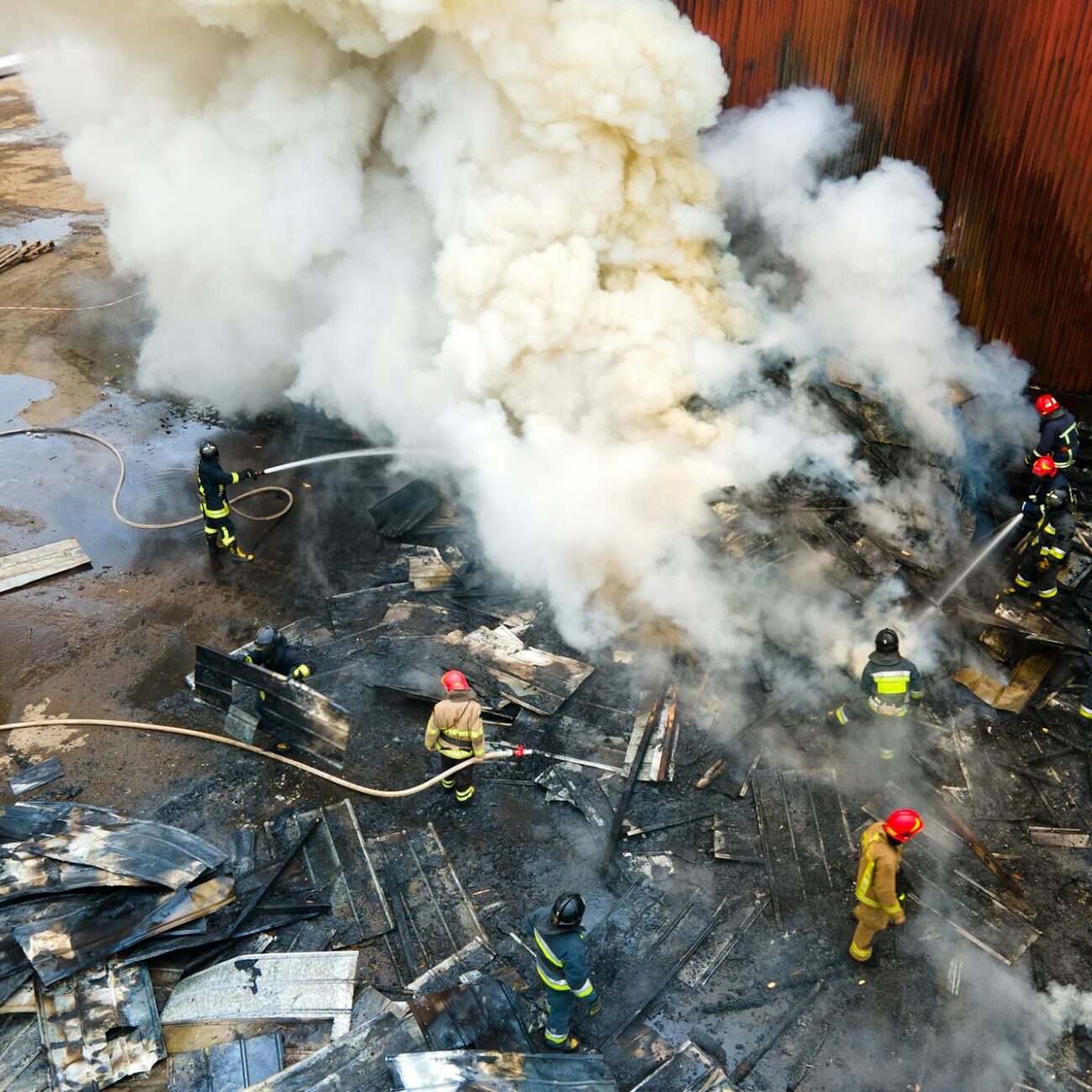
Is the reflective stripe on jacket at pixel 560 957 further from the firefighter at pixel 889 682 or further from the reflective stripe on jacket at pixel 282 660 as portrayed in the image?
the reflective stripe on jacket at pixel 282 660

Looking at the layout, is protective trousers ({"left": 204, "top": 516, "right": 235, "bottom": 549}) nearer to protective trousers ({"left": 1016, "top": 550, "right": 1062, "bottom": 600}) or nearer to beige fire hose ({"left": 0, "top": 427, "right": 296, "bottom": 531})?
beige fire hose ({"left": 0, "top": 427, "right": 296, "bottom": 531})

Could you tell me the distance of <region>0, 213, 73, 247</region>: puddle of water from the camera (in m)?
19.0

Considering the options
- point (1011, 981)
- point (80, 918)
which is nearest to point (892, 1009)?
point (1011, 981)

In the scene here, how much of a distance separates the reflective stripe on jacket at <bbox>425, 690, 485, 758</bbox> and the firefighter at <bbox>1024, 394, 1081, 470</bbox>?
6.57 metres

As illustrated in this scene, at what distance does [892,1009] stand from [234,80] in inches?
455

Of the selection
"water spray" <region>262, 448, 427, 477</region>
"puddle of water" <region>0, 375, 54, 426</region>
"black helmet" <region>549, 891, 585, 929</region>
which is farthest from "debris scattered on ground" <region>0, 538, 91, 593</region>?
"black helmet" <region>549, 891, 585, 929</region>

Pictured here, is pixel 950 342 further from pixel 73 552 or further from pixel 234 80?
pixel 73 552

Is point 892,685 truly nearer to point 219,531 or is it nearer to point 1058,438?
point 1058,438

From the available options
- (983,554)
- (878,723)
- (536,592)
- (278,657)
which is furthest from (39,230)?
(878,723)

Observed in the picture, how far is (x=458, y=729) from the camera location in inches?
267

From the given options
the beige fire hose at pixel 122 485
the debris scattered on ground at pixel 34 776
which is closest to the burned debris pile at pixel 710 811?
the debris scattered on ground at pixel 34 776

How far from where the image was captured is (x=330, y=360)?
11188mm

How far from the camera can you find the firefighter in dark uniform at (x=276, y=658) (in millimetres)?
7621

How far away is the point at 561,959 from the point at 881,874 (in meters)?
2.16
